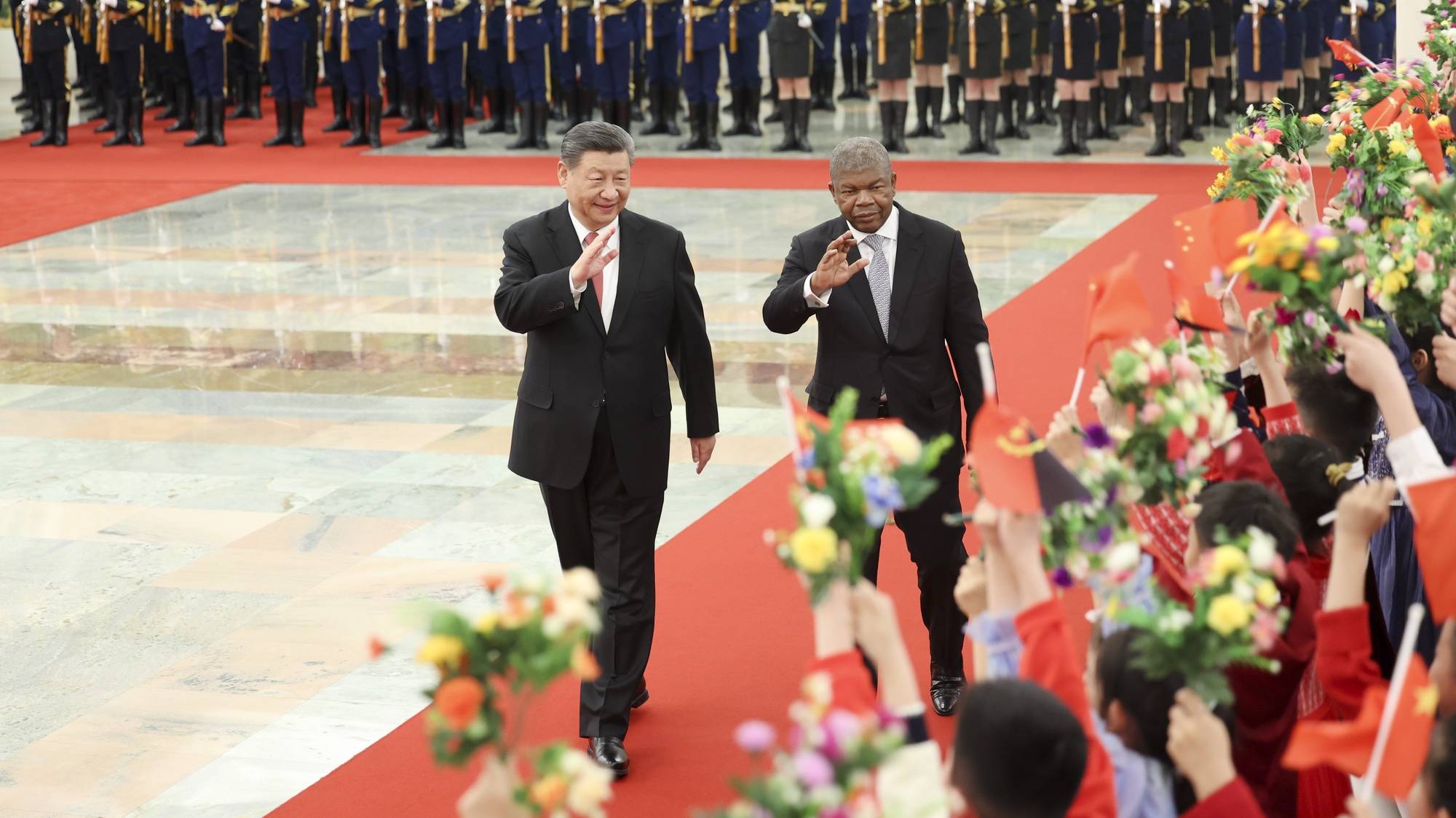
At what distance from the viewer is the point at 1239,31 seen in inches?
598

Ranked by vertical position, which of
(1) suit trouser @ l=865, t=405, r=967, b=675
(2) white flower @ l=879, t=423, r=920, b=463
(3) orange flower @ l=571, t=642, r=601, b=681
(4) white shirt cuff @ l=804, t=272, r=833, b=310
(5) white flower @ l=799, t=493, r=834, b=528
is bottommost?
(1) suit trouser @ l=865, t=405, r=967, b=675

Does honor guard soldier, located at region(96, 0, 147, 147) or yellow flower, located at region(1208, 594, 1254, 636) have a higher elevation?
honor guard soldier, located at region(96, 0, 147, 147)

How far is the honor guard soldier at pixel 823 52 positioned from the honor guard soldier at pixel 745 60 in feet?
1.68

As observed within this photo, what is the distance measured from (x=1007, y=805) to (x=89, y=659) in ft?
12.1

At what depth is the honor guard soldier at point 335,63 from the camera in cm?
1708

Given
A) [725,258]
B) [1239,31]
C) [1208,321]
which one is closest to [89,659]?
[1208,321]

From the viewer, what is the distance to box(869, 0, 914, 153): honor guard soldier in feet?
50.0

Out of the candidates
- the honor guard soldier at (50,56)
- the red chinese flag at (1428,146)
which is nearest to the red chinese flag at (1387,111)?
the red chinese flag at (1428,146)

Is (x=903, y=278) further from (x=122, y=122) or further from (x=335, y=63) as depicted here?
(x=122, y=122)

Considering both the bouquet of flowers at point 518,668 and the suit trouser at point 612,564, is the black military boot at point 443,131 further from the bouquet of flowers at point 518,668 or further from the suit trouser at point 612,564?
the bouquet of flowers at point 518,668

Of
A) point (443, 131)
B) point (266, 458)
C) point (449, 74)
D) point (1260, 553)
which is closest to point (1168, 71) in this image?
point (449, 74)

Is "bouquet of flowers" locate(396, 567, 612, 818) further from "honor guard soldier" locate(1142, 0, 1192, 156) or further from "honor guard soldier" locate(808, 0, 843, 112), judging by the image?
"honor guard soldier" locate(808, 0, 843, 112)

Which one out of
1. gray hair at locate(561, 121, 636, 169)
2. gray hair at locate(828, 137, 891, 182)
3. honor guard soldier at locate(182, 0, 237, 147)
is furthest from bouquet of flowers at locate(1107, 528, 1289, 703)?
honor guard soldier at locate(182, 0, 237, 147)

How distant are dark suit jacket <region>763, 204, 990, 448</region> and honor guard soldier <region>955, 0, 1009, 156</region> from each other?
1095cm
